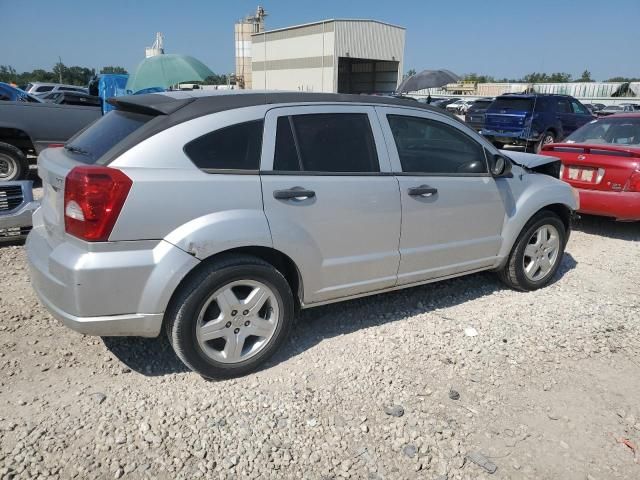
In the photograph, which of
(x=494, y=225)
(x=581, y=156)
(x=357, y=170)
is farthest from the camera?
(x=581, y=156)

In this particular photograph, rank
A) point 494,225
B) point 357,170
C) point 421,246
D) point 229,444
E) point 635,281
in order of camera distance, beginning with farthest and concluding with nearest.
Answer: point 635,281, point 494,225, point 421,246, point 357,170, point 229,444

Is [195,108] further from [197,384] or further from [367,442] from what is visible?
[367,442]

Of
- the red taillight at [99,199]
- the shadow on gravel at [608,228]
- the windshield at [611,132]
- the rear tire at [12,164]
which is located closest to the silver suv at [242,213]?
the red taillight at [99,199]

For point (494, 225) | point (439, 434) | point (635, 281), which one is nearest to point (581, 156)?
point (635, 281)

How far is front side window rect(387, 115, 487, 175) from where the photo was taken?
3.66 m

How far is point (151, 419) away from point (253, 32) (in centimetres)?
5657

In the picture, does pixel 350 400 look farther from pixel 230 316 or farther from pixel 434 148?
pixel 434 148

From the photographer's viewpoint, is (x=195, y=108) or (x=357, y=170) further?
(x=357, y=170)

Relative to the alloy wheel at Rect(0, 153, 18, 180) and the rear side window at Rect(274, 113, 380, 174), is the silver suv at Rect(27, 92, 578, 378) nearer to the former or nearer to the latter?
the rear side window at Rect(274, 113, 380, 174)

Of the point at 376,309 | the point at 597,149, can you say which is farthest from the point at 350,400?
the point at 597,149

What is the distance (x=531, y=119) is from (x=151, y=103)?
13311 millimetres

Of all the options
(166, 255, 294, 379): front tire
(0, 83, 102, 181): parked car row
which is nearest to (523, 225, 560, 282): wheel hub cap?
(166, 255, 294, 379): front tire

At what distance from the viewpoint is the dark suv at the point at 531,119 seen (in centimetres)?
1420

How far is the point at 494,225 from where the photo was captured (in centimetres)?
421
